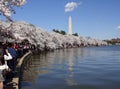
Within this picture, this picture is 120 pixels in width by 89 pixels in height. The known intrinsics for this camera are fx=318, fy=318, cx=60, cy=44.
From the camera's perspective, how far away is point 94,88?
20.1 meters

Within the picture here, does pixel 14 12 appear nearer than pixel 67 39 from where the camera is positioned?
Yes

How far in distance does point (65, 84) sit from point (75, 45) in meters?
135

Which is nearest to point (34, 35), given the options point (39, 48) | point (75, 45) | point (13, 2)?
point (39, 48)

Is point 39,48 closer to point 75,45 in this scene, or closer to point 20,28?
point 20,28

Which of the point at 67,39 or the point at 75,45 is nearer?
the point at 67,39

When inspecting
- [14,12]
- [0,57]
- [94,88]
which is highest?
[14,12]

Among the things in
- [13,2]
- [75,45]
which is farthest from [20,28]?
[75,45]

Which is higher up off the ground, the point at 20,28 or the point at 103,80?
the point at 20,28

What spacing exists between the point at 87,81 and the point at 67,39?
11906cm

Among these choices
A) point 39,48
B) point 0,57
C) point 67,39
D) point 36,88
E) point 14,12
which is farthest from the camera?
point 67,39

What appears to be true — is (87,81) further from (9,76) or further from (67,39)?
(67,39)

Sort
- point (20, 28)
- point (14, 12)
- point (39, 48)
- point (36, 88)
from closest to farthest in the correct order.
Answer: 1. point (36, 88)
2. point (14, 12)
3. point (20, 28)
4. point (39, 48)

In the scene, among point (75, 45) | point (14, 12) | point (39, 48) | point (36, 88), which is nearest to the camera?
point (36, 88)

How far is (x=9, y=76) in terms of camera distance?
1711 centimetres
